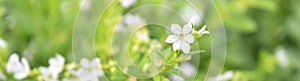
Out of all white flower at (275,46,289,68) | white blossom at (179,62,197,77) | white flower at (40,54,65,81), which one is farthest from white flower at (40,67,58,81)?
white flower at (275,46,289,68)

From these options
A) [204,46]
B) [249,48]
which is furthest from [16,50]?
[249,48]

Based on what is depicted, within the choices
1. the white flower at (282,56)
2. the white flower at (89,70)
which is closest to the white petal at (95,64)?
the white flower at (89,70)

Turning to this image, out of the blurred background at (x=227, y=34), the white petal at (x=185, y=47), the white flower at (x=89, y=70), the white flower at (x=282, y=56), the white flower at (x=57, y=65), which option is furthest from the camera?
the white flower at (x=282, y=56)

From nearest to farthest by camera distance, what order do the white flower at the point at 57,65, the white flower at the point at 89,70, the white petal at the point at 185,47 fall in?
the white petal at the point at 185,47
the white flower at the point at 89,70
the white flower at the point at 57,65

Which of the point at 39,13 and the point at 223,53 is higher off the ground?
the point at 39,13

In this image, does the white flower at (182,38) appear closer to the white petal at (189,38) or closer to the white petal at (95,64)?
the white petal at (189,38)

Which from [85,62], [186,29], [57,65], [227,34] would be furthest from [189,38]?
[227,34]

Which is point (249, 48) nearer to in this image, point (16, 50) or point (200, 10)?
point (16, 50)
